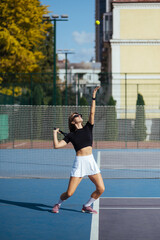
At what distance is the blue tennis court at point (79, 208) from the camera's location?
6.40 metres

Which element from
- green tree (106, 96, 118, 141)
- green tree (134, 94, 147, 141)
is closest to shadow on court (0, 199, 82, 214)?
green tree (106, 96, 118, 141)

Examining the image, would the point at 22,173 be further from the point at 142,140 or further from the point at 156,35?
the point at 156,35

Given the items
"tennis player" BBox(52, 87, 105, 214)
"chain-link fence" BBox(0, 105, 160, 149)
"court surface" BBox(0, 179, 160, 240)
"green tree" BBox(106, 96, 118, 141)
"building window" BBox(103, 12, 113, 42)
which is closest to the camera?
"court surface" BBox(0, 179, 160, 240)

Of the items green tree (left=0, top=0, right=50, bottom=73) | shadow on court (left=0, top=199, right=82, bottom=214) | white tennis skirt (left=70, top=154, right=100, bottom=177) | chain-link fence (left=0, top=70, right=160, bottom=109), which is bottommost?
shadow on court (left=0, top=199, right=82, bottom=214)

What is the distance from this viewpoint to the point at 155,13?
3262 cm

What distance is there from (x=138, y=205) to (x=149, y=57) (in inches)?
999

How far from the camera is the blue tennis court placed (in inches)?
252

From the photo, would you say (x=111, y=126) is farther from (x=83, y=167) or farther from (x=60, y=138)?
(x=83, y=167)

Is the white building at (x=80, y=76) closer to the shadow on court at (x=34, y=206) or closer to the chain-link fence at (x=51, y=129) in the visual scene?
the chain-link fence at (x=51, y=129)

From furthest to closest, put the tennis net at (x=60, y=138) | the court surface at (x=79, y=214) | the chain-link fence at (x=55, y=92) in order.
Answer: the chain-link fence at (x=55, y=92) → the tennis net at (x=60, y=138) → the court surface at (x=79, y=214)

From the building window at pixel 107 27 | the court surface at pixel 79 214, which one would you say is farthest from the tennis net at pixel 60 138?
the building window at pixel 107 27

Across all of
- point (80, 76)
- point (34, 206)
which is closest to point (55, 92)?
point (34, 206)

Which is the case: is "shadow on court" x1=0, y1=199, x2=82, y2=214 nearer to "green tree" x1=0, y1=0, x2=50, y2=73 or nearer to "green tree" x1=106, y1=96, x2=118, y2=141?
"green tree" x1=106, y1=96, x2=118, y2=141

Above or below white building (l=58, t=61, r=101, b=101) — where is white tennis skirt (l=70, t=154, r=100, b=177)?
below
